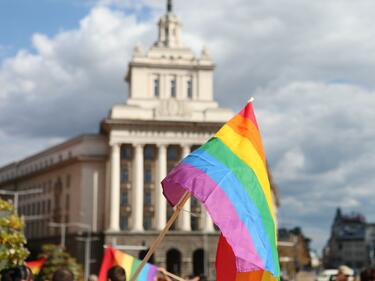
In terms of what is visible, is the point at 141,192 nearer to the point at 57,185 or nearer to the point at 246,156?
the point at 57,185

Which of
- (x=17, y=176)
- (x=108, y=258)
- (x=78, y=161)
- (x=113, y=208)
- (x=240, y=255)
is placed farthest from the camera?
(x=17, y=176)

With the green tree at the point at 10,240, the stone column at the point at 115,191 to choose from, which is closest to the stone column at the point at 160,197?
the stone column at the point at 115,191

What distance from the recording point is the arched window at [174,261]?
287 feet

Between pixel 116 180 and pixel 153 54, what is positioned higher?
pixel 153 54

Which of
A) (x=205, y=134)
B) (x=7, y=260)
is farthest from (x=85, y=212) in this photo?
(x=7, y=260)

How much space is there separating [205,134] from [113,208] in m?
12.5

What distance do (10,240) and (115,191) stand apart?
64955 millimetres

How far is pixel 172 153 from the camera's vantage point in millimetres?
90125

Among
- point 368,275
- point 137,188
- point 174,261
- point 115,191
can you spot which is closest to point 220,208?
point 368,275

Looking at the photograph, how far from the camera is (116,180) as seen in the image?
86.4 meters

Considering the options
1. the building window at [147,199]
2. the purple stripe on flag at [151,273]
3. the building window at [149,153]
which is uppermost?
the building window at [149,153]

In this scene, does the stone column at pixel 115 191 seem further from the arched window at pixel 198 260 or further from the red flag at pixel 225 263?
the red flag at pixel 225 263

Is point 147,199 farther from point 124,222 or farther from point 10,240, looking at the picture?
point 10,240

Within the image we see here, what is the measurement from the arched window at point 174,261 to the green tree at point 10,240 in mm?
63918
